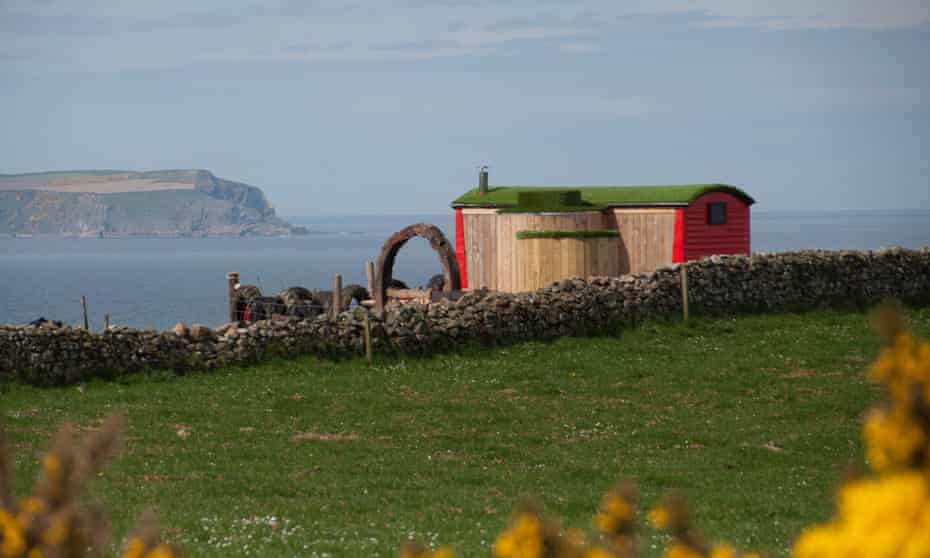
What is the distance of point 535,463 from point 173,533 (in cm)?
697

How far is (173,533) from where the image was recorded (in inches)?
497

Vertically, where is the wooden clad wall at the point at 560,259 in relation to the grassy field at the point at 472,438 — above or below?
above

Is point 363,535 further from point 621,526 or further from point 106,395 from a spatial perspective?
point 106,395

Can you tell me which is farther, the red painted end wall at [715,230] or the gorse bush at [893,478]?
the red painted end wall at [715,230]

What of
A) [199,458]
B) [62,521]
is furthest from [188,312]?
[62,521]

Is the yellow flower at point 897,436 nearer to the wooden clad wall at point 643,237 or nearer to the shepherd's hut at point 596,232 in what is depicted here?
the shepherd's hut at point 596,232

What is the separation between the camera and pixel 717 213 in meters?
36.6

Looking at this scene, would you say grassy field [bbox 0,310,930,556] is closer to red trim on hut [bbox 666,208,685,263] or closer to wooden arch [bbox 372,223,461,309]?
red trim on hut [bbox 666,208,685,263]

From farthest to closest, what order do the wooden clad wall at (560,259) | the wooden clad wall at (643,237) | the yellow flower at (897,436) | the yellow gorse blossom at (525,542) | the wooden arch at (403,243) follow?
the wooden arch at (403,243), the wooden clad wall at (643,237), the wooden clad wall at (560,259), the yellow gorse blossom at (525,542), the yellow flower at (897,436)

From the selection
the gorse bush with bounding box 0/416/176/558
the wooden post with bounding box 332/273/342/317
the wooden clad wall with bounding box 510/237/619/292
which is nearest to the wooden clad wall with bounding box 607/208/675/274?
the wooden clad wall with bounding box 510/237/619/292

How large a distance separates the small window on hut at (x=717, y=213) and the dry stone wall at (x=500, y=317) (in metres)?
3.17

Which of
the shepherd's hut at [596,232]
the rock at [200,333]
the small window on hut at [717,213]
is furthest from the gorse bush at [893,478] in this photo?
the small window on hut at [717,213]

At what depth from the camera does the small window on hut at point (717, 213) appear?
36344 millimetres

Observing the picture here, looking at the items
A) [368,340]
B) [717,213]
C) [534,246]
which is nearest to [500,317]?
[368,340]
